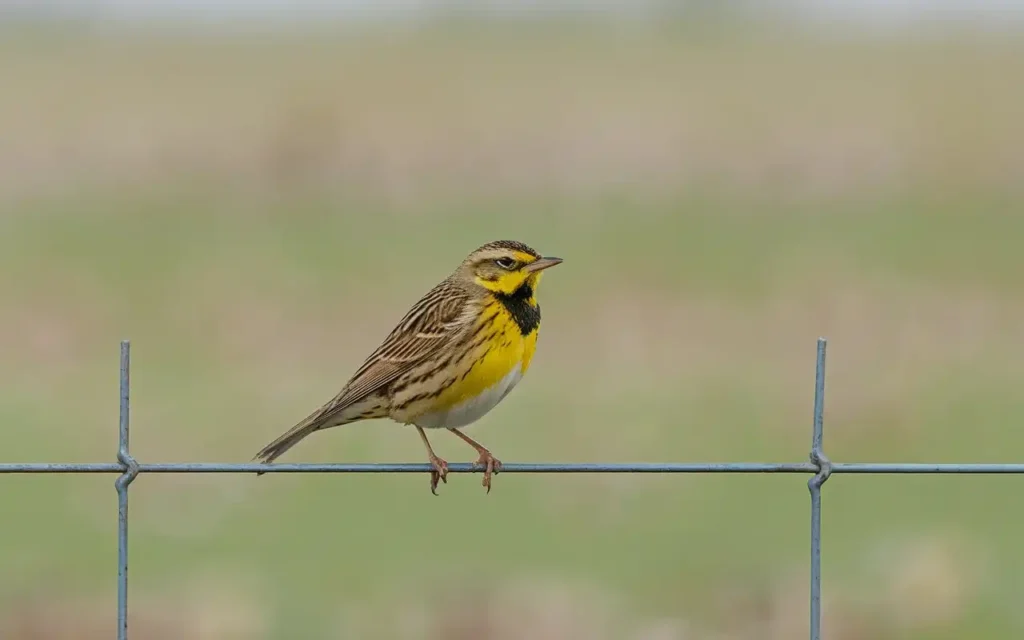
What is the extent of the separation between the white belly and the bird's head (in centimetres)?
24

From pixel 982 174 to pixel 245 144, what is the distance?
9.15 metres

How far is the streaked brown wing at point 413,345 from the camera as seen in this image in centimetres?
516

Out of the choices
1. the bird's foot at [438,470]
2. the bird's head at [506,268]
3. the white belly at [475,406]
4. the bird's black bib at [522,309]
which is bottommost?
the bird's foot at [438,470]

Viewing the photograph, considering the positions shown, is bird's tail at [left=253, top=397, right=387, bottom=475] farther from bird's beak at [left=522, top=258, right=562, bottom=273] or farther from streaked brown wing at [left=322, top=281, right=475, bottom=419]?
bird's beak at [left=522, top=258, right=562, bottom=273]

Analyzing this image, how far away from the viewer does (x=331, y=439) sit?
45.8 feet

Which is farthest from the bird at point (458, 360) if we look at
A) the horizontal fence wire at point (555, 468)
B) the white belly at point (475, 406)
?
the horizontal fence wire at point (555, 468)

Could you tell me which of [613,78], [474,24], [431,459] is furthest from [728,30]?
[431,459]

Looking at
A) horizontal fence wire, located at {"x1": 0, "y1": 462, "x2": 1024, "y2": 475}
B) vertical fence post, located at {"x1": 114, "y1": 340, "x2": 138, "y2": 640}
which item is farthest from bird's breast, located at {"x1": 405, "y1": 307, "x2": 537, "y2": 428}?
vertical fence post, located at {"x1": 114, "y1": 340, "x2": 138, "y2": 640}

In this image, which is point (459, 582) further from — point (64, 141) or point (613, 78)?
point (613, 78)

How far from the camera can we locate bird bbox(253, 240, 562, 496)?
512cm

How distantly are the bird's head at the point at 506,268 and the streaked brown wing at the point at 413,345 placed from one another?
3.1 inches

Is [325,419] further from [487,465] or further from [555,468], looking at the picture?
[555,468]

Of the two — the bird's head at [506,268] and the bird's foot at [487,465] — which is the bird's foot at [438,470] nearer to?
the bird's foot at [487,465]

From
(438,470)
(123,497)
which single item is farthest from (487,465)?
(123,497)
